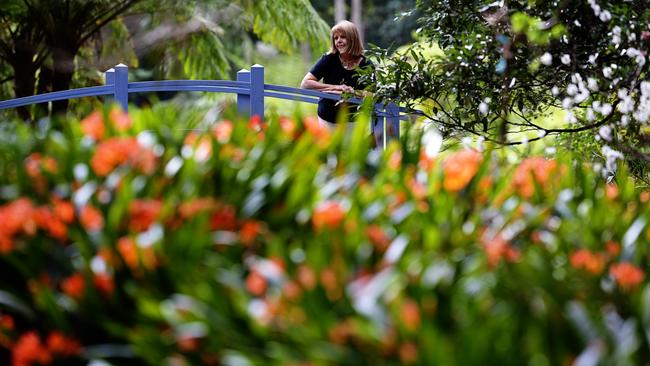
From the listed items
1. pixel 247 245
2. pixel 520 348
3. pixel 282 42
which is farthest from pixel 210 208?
pixel 282 42

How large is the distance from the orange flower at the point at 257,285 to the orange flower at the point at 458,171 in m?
0.88

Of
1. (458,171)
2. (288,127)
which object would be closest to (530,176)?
(458,171)

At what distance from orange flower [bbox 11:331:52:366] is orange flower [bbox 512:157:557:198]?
155cm

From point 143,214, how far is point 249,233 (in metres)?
0.30

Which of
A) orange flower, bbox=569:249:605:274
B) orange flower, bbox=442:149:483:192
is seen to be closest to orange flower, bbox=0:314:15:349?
orange flower, bbox=442:149:483:192

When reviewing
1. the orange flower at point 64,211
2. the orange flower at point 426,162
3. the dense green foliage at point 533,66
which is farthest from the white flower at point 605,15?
the orange flower at point 64,211

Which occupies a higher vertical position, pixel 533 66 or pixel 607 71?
pixel 533 66

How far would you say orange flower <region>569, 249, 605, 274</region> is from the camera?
103 inches

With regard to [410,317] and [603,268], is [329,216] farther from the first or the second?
[603,268]

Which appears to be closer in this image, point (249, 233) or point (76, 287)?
point (76, 287)

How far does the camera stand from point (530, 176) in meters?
3.38

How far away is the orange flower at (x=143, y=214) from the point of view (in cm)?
283

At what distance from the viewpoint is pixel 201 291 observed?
8.13 ft

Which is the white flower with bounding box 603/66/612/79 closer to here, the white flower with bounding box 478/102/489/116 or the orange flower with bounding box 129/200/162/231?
the white flower with bounding box 478/102/489/116
